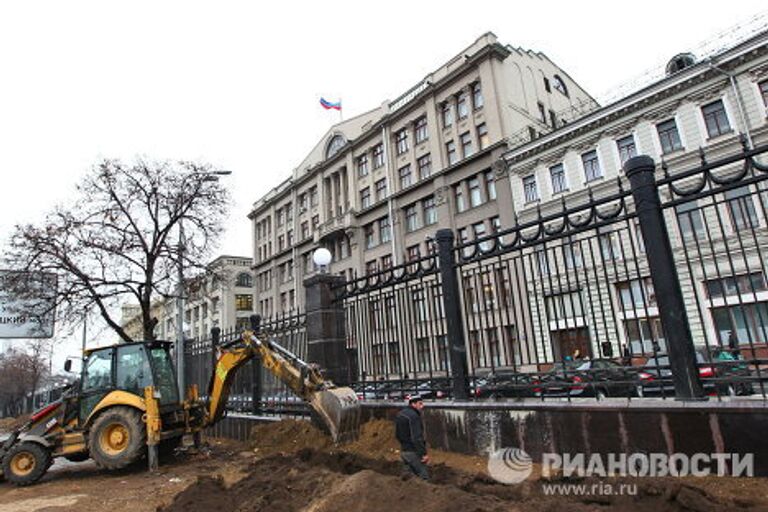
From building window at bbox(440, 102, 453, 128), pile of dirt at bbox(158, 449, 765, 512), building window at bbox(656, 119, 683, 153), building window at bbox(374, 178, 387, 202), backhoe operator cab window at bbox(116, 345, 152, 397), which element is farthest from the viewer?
building window at bbox(374, 178, 387, 202)

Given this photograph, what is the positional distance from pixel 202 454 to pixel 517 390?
7403mm

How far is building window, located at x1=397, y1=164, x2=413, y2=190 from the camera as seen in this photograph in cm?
3753

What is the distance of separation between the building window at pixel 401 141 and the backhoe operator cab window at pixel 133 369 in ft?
99.9

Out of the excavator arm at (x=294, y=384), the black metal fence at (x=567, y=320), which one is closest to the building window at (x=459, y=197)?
the black metal fence at (x=567, y=320)

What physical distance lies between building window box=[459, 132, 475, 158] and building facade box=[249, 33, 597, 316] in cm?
7

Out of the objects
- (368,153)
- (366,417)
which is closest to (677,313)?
(366,417)

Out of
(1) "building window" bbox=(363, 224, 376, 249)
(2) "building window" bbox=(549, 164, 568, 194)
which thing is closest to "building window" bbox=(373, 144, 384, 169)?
(1) "building window" bbox=(363, 224, 376, 249)

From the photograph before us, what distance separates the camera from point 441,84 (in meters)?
34.9

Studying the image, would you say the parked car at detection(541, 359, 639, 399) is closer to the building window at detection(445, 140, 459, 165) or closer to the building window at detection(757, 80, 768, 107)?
the building window at detection(757, 80, 768, 107)

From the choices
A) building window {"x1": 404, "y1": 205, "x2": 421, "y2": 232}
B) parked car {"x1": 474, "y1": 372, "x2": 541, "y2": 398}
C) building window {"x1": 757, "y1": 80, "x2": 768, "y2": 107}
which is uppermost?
building window {"x1": 404, "y1": 205, "x2": 421, "y2": 232}

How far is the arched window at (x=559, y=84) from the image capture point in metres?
37.9

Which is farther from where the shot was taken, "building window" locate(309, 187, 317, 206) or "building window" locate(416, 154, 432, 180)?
"building window" locate(309, 187, 317, 206)

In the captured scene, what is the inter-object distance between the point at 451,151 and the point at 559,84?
12.3m

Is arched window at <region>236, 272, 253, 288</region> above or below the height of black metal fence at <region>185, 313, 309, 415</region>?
above
